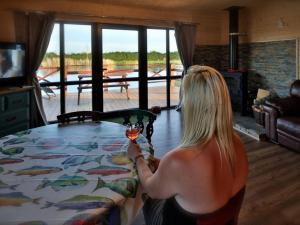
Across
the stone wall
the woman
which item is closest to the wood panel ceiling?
the stone wall

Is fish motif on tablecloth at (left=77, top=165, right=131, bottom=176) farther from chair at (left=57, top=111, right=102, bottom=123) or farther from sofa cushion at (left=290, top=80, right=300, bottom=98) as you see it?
sofa cushion at (left=290, top=80, right=300, bottom=98)

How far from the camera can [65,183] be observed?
4.27 feet

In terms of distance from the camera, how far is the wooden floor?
2.45m

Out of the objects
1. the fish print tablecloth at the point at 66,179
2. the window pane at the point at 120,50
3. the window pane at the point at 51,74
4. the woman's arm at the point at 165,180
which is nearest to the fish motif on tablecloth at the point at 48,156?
the fish print tablecloth at the point at 66,179

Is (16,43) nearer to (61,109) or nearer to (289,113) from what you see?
(61,109)

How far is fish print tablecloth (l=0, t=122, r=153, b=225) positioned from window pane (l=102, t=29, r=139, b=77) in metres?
4.59

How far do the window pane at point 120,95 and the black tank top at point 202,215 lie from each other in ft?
18.2

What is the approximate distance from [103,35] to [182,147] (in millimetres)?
5650

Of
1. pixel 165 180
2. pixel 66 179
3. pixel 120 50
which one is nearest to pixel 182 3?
pixel 120 50

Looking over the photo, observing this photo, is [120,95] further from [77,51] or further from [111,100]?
[77,51]

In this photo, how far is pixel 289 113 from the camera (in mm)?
4309

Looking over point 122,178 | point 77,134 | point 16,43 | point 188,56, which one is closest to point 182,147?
point 122,178

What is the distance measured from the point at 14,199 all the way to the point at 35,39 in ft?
15.8

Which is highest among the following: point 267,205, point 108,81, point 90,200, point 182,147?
point 108,81
